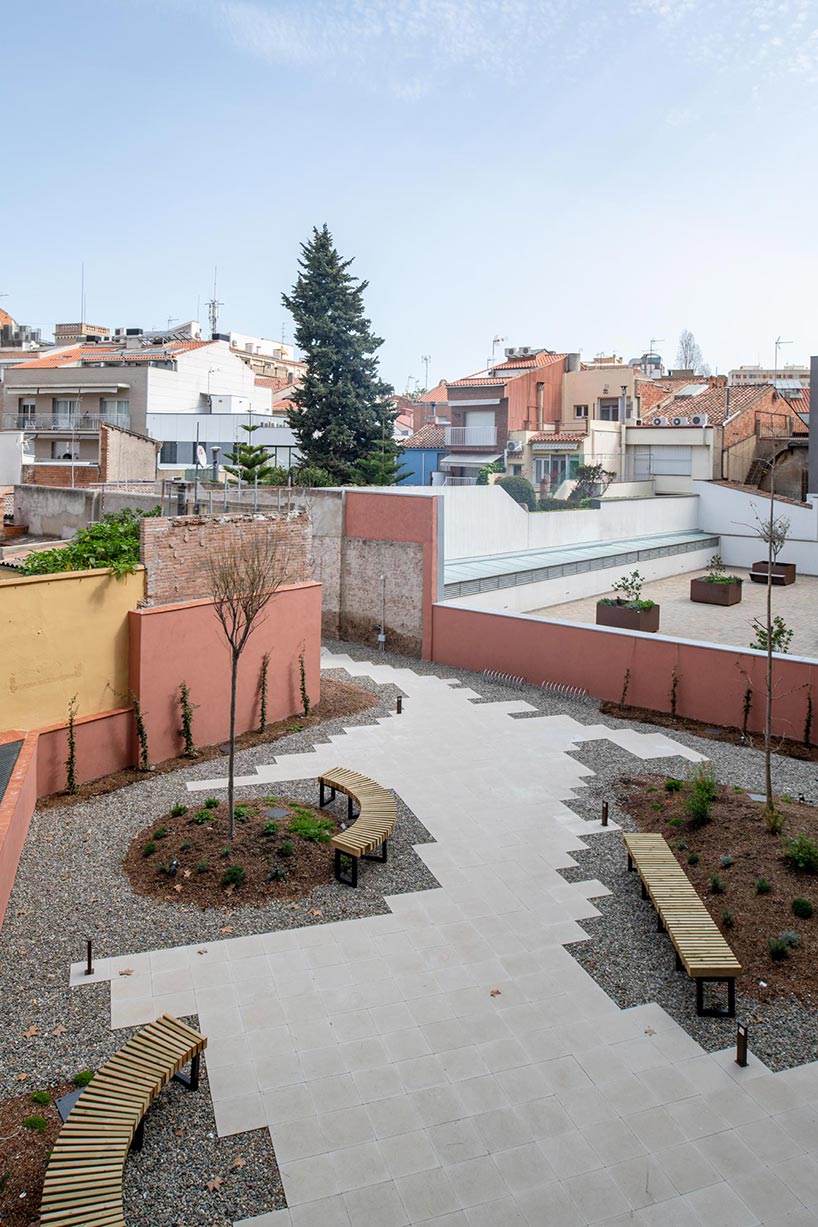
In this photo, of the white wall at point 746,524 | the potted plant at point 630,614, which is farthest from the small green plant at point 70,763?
the white wall at point 746,524

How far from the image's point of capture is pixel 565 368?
2010 inches

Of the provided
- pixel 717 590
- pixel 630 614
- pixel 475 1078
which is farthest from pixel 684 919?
pixel 717 590

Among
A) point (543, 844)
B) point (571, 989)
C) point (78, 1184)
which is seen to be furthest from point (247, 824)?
point (78, 1184)

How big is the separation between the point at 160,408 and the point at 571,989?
46766 mm

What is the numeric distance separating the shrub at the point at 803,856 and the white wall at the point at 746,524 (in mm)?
24930

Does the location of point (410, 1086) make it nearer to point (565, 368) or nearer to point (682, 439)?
point (682, 439)

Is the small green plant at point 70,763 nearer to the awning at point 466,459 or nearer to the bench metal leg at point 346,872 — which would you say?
the bench metal leg at point 346,872

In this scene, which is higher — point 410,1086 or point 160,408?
point 160,408

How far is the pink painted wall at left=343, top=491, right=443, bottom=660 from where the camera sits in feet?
70.4

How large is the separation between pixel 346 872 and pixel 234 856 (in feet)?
4.35

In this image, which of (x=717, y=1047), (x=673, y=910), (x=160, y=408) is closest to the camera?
(x=717, y=1047)

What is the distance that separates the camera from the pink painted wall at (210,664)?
14047 millimetres

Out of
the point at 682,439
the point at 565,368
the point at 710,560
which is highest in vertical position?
the point at 565,368

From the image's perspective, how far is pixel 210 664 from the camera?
15016mm
